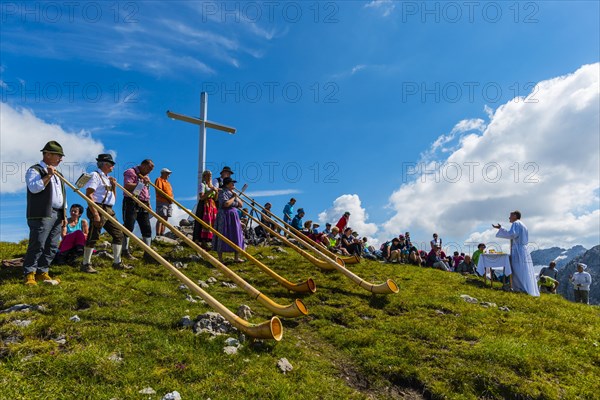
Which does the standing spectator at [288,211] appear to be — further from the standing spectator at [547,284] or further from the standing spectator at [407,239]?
the standing spectator at [547,284]

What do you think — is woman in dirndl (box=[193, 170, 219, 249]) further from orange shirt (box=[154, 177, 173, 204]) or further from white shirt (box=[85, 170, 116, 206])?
white shirt (box=[85, 170, 116, 206])

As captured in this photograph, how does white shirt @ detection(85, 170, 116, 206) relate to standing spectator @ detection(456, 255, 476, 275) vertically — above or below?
above

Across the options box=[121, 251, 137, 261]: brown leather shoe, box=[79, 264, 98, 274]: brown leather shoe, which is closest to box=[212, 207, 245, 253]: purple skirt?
box=[121, 251, 137, 261]: brown leather shoe

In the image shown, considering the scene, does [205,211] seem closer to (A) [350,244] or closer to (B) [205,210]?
(B) [205,210]

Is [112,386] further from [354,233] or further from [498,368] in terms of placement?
[354,233]

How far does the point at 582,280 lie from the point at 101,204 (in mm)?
24894

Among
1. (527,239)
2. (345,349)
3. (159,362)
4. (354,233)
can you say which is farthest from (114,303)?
(354,233)

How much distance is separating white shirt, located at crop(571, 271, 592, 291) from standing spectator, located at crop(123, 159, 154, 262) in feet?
75.7

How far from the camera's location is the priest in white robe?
49.2 feet

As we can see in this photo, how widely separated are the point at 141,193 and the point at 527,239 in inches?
609

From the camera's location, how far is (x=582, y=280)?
70.7ft

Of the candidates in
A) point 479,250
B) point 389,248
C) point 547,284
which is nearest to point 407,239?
point 389,248

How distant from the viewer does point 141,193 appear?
1350 centimetres

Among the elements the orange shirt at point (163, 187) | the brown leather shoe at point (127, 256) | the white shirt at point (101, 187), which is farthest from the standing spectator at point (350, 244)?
the white shirt at point (101, 187)
